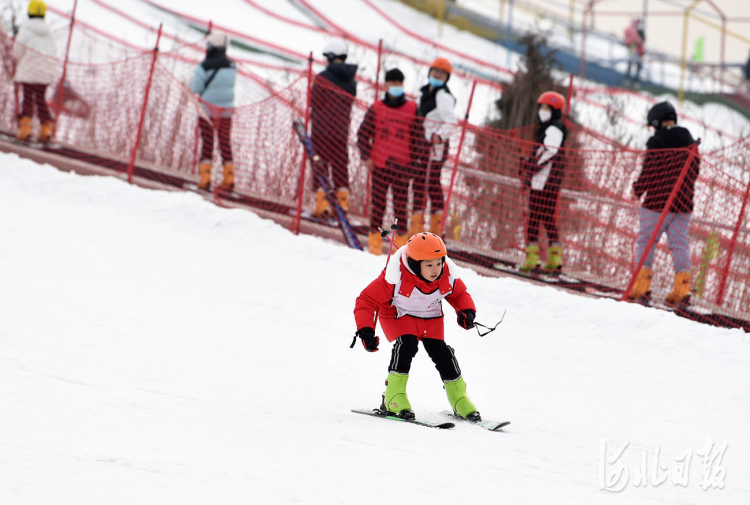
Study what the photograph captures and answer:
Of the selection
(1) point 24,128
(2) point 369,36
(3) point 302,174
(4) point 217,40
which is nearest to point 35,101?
(1) point 24,128

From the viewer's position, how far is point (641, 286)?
26.4 ft

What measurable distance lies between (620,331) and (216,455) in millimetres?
4239

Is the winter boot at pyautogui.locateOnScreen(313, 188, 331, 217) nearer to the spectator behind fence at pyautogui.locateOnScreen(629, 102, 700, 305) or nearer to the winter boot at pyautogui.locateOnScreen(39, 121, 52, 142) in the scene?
the spectator behind fence at pyautogui.locateOnScreen(629, 102, 700, 305)

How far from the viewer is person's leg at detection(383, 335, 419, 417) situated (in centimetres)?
538

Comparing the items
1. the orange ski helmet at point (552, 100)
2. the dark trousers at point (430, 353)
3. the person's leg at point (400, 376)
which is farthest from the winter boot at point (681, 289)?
the person's leg at point (400, 376)

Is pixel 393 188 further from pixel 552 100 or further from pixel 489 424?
pixel 489 424

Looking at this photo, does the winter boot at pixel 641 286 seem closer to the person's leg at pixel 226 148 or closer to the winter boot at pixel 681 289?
the winter boot at pixel 681 289

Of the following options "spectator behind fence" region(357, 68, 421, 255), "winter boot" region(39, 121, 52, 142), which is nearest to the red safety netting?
"spectator behind fence" region(357, 68, 421, 255)

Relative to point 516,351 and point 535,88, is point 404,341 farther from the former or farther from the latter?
point 535,88

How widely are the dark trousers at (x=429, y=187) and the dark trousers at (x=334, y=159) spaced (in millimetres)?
929

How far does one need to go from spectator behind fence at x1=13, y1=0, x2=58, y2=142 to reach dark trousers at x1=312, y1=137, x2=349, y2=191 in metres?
4.05

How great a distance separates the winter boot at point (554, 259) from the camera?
8.64 meters

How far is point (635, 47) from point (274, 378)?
16866 millimetres

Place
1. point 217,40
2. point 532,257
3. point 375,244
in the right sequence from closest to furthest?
point 532,257
point 375,244
point 217,40
